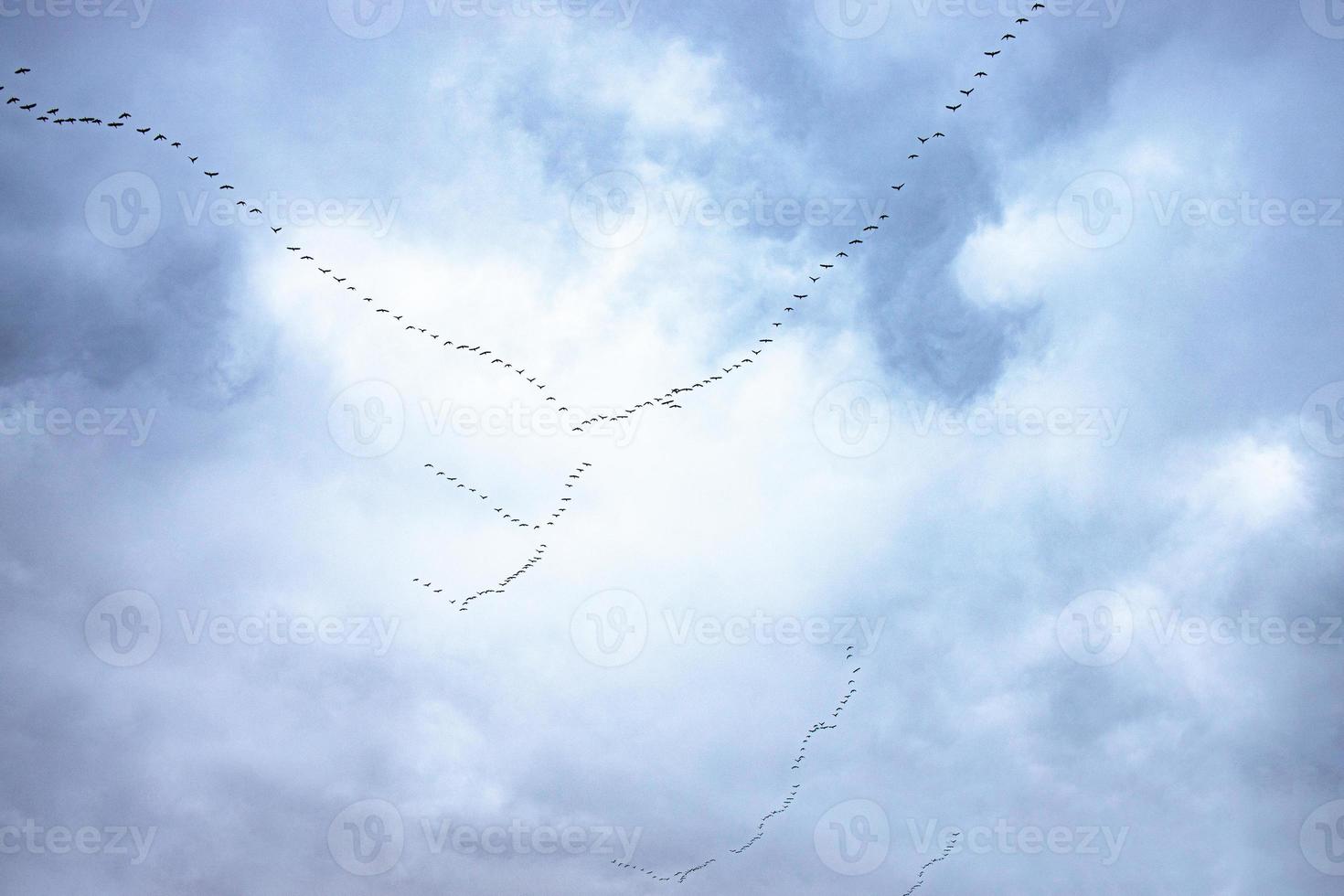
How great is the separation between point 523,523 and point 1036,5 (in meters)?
63.8

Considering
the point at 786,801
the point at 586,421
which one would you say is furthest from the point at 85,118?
the point at 786,801

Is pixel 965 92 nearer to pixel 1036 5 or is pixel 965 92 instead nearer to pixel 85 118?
pixel 1036 5

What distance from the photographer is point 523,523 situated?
334 feet

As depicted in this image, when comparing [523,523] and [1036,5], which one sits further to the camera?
[523,523]

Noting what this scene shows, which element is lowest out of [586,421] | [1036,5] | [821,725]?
[821,725]

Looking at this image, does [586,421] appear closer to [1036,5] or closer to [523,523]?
[523,523]

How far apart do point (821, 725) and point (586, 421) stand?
175ft

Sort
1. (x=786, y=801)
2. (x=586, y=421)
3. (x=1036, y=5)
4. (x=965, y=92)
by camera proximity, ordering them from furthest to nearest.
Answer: (x=786, y=801) < (x=586, y=421) < (x=1036, y=5) < (x=965, y=92)

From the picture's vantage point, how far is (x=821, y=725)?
5054 inches

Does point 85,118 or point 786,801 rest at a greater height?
point 85,118

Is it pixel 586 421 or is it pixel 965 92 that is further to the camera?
pixel 586 421

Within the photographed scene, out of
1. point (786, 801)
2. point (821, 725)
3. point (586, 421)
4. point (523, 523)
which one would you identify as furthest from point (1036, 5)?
point (786, 801)

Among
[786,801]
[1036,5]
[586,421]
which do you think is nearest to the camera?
[1036,5]

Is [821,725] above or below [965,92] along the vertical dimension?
below
